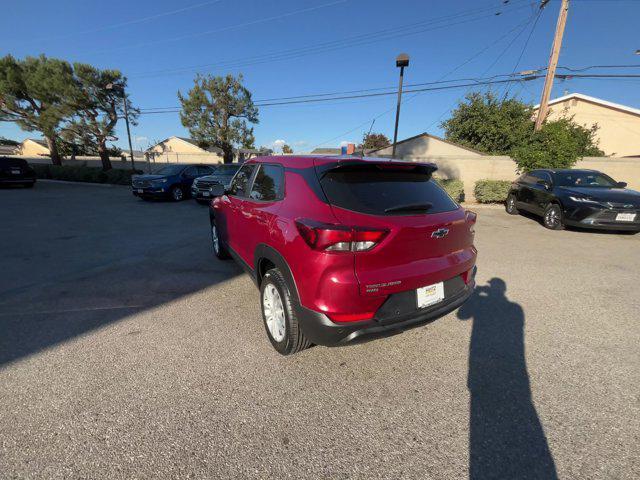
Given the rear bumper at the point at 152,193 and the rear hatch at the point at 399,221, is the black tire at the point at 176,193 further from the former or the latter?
the rear hatch at the point at 399,221

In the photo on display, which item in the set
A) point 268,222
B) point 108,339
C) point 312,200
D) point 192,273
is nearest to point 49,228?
point 192,273

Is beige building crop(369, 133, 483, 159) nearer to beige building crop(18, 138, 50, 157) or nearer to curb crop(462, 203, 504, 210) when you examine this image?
curb crop(462, 203, 504, 210)

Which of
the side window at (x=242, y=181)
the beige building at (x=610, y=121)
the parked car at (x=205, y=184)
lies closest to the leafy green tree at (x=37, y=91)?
the parked car at (x=205, y=184)

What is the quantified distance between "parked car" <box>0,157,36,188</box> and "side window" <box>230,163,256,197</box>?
19.4m

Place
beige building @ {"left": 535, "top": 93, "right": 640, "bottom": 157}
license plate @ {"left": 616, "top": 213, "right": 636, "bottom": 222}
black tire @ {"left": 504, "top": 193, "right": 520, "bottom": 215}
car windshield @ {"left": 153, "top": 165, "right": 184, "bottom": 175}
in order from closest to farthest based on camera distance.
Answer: license plate @ {"left": 616, "top": 213, "right": 636, "bottom": 222} < black tire @ {"left": 504, "top": 193, "right": 520, "bottom": 215} < car windshield @ {"left": 153, "top": 165, "right": 184, "bottom": 175} < beige building @ {"left": 535, "top": 93, "right": 640, "bottom": 157}

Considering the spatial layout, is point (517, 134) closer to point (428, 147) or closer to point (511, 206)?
point (428, 147)

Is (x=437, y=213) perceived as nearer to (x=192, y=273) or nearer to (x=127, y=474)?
(x=127, y=474)

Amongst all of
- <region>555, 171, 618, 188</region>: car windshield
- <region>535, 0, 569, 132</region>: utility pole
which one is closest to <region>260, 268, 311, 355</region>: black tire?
<region>555, 171, 618, 188</region>: car windshield

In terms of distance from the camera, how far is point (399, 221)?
2.08 meters

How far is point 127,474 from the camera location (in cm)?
158

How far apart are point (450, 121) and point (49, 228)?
2406cm

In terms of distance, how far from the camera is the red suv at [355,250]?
6.48ft

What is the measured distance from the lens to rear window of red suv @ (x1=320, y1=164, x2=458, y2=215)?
2.13 m

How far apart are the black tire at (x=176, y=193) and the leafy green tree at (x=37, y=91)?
1615 centimetres
